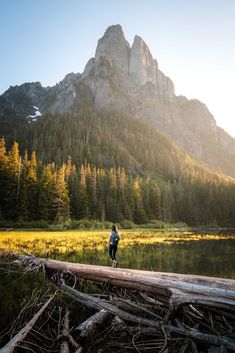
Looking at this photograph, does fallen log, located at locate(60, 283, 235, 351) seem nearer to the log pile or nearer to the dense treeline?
the log pile

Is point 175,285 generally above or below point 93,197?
below

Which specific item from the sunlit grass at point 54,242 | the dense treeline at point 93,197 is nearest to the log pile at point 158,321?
the sunlit grass at point 54,242

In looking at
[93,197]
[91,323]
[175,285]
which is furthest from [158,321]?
[93,197]

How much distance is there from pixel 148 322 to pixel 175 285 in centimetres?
112

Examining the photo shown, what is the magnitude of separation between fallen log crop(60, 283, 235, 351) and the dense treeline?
48.4m

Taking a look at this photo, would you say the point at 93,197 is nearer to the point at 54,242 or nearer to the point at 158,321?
the point at 54,242

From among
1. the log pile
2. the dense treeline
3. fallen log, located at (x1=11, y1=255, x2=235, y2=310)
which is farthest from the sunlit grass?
the dense treeline

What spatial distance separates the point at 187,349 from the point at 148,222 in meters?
76.6

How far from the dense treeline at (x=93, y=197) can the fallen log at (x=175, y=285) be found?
155ft

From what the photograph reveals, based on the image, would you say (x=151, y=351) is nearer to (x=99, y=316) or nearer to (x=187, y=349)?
(x=187, y=349)

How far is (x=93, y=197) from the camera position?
76.2 metres

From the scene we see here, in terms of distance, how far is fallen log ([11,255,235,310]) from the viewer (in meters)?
5.87

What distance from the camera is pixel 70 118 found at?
601ft

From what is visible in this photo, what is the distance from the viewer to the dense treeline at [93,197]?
188 ft
